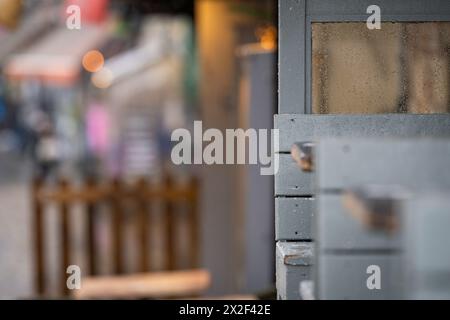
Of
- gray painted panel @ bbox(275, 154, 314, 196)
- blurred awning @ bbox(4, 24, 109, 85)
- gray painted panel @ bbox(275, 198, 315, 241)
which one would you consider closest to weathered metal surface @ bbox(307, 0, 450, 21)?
gray painted panel @ bbox(275, 154, 314, 196)

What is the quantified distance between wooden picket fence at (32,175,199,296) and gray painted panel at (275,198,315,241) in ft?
13.0

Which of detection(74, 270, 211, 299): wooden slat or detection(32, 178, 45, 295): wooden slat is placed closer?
detection(74, 270, 211, 299): wooden slat

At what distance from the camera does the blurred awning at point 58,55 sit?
50.4 ft

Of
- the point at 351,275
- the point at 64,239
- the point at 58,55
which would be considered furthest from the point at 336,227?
the point at 58,55

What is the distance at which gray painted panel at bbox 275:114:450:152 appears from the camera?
337 centimetres

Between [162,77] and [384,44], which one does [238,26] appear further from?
[162,77]

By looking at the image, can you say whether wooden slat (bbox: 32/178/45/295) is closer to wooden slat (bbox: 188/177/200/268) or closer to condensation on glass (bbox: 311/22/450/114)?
wooden slat (bbox: 188/177/200/268)

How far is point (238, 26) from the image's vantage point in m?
6.64

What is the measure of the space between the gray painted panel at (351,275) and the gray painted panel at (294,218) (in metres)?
0.95

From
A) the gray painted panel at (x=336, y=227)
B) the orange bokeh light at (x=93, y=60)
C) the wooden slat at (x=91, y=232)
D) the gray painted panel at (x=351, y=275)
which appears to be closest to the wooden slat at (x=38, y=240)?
the wooden slat at (x=91, y=232)

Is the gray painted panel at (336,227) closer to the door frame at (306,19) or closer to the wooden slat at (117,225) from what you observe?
the door frame at (306,19)

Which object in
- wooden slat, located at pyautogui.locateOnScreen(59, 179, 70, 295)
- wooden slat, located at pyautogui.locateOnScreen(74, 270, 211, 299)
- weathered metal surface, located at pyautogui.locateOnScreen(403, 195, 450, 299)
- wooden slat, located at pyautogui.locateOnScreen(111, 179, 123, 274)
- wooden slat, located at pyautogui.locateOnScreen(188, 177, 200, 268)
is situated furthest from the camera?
wooden slat, located at pyautogui.locateOnScreen(188, 177, 200, 268)

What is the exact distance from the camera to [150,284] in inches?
273

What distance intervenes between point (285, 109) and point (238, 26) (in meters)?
3.20
